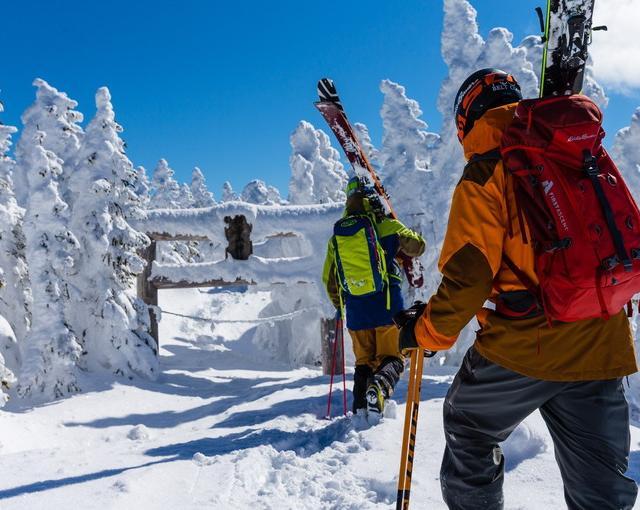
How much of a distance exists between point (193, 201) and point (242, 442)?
57140 mm

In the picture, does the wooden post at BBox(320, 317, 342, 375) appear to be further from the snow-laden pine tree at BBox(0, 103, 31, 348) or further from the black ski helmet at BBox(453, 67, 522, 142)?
the black ski helmet at BBox(453, 67, 522, 142)

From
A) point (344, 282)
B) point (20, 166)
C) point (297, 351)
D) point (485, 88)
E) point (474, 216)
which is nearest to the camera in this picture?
point (474, 216)

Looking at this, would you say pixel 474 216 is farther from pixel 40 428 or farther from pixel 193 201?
pixel 193 201

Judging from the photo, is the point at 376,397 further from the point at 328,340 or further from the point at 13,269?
the point at 13,269

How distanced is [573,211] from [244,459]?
329cm

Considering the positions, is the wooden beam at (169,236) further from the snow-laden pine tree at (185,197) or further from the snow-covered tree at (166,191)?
the snow-laden pine tree at (185,197)

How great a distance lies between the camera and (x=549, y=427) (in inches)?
85.9

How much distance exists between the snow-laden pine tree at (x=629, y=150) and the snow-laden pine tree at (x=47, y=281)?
1779cm

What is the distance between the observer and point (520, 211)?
1982 mm

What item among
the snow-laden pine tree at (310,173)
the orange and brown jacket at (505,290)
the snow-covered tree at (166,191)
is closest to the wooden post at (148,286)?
the orange and brown jacket at (505,290)

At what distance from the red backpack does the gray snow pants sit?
1.18ft

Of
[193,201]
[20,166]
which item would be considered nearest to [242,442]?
[20,166]

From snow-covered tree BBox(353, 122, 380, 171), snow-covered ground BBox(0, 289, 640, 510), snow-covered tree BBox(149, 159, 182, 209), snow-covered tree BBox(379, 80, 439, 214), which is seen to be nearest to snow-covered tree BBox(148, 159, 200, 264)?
snow-covered tree BBox(149, 159, 182, 209)

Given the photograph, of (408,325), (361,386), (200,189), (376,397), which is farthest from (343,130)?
(200,189)
